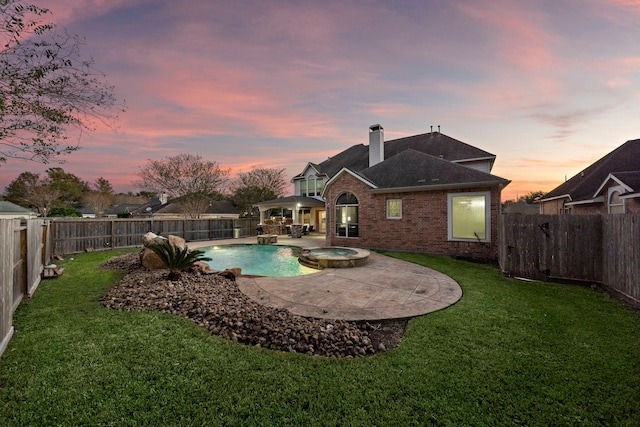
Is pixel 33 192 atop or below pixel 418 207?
atop

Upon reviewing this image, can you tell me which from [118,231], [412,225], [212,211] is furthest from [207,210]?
[412,225]

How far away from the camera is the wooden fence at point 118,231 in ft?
39.1

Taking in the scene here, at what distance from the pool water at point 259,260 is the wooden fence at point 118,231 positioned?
11.1 feet

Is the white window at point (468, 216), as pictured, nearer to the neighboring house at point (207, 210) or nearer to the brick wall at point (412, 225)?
the brick wall at point (412, 225)

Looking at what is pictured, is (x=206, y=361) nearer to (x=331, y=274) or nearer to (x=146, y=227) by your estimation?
(x=331, y=274)

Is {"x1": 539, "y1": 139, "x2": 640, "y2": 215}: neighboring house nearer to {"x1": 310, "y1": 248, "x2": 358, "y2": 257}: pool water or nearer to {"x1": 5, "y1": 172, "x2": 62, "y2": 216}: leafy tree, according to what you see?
{"x1": 310, "y1": 248, "x2": 358, "y2": 257}: pool water

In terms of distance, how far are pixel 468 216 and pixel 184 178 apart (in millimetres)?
25878

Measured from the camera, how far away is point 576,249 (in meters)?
6.64

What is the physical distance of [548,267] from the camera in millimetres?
6965

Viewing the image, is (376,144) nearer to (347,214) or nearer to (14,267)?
(347,214)

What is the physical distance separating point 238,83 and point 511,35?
441 inches

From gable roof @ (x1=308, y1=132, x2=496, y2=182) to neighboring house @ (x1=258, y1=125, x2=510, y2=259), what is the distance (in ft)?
2.91

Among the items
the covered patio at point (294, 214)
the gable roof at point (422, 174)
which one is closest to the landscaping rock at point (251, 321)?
the gable roof at point (422, 174)

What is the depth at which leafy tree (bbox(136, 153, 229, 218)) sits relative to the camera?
2617 cm
